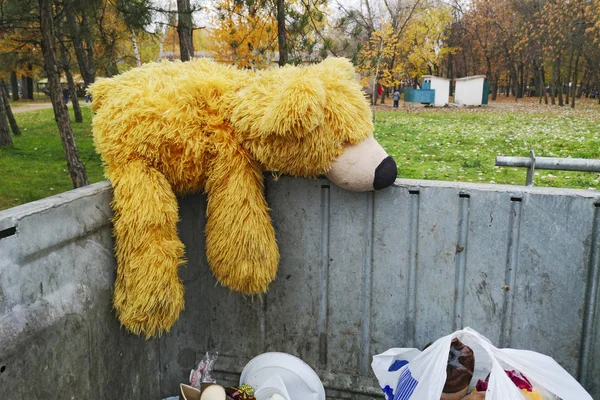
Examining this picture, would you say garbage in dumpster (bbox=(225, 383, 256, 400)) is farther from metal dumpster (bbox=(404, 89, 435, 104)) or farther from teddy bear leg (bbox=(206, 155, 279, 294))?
metal dumpster (bbox=(404, 89, 435, 104))

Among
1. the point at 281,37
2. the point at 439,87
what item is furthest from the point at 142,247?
the point at 439,87

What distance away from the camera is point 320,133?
2.30m

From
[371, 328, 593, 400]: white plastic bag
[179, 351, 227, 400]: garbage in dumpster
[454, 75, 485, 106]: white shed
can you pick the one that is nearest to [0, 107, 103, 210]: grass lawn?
[179, 351, 227, 400]: garbage in dumpster

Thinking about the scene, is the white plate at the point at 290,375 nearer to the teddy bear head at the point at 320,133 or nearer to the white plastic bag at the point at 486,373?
A: the white plastic bag at the point at 486,373

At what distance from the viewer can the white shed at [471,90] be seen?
30.2 metres

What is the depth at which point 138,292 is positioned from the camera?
2291 millimetres

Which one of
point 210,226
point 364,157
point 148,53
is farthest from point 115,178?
point 148,53

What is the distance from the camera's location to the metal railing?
2.54 meters

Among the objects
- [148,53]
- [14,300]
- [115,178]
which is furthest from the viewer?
[148,53]

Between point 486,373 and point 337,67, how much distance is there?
1.67m

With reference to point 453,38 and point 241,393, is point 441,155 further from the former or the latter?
point 453,38

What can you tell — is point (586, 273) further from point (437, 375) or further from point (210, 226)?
point (210, 226)

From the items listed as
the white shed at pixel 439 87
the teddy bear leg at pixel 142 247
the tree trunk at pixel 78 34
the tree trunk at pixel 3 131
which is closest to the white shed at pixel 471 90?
the white shed at pixel 439 87

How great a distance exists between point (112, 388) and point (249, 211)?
105 cm
